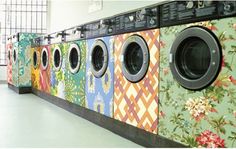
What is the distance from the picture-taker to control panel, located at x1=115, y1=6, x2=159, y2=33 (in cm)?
287

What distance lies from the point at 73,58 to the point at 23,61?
2965 mm

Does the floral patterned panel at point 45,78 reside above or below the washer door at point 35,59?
below

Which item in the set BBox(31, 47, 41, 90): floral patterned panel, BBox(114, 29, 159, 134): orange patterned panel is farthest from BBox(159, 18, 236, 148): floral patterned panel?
BBox(31, 47, 41, 90): floral patterned panel

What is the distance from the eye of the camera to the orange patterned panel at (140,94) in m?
→ 2.85

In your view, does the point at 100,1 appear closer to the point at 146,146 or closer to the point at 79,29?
the point at 79,29

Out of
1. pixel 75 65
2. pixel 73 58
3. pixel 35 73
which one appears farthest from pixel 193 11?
pixel 35 73

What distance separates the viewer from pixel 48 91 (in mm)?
6191

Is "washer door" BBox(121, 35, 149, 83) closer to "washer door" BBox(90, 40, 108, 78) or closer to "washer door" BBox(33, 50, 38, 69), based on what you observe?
"washer door" BBox(90, 40, 108, 78)

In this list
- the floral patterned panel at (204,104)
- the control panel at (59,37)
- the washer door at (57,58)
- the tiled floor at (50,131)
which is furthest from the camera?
the washer door at (57,58)

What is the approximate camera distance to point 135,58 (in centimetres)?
328

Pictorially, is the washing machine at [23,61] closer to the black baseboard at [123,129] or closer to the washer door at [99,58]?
the black baseboard at [123,129]

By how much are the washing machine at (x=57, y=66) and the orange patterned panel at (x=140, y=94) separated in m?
1.97

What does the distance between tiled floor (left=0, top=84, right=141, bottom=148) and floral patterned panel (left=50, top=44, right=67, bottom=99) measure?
1.53 feet

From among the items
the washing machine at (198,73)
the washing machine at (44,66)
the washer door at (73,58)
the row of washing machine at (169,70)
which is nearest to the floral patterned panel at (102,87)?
the row of washing machine at (169,70)
